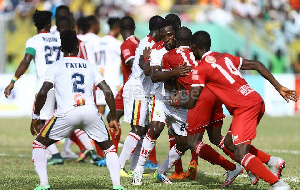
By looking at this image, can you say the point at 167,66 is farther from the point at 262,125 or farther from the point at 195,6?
the point at 195,6

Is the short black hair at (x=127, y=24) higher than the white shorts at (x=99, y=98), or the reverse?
the short black hair at (x=127, y=24)

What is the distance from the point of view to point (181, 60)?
8.32 metres

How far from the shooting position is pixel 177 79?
8484mm

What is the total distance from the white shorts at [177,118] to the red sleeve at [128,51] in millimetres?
1441

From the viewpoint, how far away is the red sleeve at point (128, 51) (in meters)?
9.85

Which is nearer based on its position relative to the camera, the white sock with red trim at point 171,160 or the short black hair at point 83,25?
the white sock with red trim at point 171,160

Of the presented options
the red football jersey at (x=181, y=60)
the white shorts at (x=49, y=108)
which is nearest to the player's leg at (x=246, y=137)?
the red football jersey at (x=181, y=60)

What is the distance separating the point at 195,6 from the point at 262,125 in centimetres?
941

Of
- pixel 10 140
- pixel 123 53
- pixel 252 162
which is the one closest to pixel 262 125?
pixel 10 140

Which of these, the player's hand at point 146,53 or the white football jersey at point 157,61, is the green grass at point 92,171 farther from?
the player's hand at point 146,53

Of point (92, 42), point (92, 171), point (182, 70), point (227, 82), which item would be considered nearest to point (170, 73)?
point (182, 70)

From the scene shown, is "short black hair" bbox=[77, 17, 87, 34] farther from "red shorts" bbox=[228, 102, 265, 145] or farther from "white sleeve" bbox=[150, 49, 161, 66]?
"red shorts" bbox=[228, 102, 265, 145]

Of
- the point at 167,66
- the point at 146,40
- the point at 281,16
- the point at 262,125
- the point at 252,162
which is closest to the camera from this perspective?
the point at 252,162

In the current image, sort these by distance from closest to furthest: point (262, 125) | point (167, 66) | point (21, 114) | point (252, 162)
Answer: point (252, 162), point (167, 66), point (262, 125), point (21, 114)
